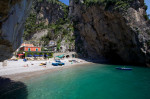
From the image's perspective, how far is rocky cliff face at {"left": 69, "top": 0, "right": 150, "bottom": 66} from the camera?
32531 millimetres

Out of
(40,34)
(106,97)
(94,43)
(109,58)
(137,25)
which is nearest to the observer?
(106,97)

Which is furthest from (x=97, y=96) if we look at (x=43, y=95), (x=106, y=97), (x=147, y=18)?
(x=147, y=18)

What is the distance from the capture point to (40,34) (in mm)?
61312

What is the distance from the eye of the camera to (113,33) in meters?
41.0

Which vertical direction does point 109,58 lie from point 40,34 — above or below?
below

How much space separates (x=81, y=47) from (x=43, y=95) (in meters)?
40.2

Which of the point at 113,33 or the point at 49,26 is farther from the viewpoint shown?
the point at 49,26

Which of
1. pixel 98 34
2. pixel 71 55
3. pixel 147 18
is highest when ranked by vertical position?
pixel 147 18

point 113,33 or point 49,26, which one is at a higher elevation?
point 49,26

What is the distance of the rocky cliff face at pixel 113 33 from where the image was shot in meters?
32.5

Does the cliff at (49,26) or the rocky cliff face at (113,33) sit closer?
the rocky cliff face at (113,33)

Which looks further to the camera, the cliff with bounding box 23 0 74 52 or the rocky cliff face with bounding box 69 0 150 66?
the cliff with bounding box 23 0 74 52

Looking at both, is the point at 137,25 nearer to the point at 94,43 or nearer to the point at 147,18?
the point at 147,18

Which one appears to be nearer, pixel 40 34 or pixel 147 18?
pixel 147 18
